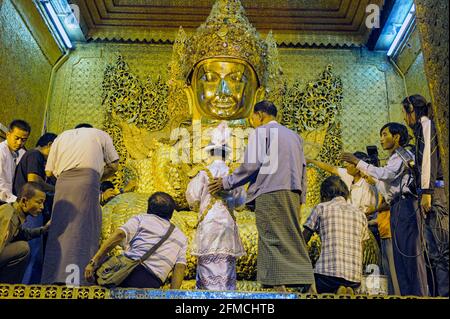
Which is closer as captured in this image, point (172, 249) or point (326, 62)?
point (172, 249)

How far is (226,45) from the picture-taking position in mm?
5828

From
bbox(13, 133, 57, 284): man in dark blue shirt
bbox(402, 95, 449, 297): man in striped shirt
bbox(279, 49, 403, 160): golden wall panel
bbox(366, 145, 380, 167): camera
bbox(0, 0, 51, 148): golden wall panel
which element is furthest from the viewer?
bbox(279, 49, 403, 160): golden wall panel

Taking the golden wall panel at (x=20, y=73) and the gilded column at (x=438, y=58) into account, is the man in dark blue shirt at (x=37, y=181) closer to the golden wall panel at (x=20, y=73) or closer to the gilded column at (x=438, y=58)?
the golden wall panel at (x=20, y=73)

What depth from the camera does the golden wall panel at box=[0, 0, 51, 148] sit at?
5.35 metres

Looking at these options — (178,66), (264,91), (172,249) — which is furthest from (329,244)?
(178,66)

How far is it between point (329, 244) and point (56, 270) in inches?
70.1

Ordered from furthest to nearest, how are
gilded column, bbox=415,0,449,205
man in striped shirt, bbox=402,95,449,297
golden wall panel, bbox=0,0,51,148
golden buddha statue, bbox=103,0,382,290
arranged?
golden buddha statue, bbox=103,0,382,290
golden wall panel, bbox=0,0,51,148
man in striped shirt, bbox=402,95,449,297
gilded column, bbox=415,0,449,205

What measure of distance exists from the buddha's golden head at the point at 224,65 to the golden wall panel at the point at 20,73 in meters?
1.66

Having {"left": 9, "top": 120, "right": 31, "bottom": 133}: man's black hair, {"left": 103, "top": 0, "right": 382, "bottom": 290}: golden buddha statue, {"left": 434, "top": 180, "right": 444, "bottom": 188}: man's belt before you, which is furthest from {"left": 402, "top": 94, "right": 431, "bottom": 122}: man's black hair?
{"left": 9, "top": 120, "right": 31, "bottom": 133}: man's black hair

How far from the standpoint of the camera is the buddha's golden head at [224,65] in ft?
18.9

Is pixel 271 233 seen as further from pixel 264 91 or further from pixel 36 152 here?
pixel 264 91

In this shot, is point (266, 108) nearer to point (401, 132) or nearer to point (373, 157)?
point (401, 132)

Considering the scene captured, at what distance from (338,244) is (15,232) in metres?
2.05

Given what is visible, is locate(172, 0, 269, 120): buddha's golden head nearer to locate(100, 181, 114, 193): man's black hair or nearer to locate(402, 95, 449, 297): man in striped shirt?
locate(100, 181, 114, 193): man's black hair
